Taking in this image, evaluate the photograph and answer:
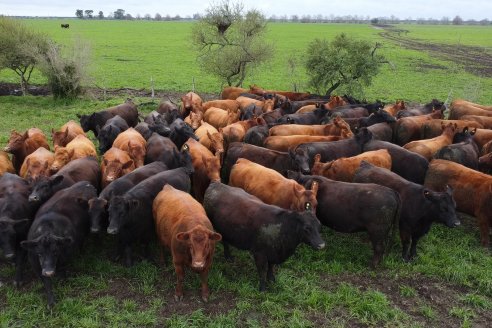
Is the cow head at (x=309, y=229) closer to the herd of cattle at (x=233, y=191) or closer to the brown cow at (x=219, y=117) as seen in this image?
the herd of cattle at (x=233, y=191)

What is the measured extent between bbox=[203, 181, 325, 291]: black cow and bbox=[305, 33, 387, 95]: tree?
13940 millimetres

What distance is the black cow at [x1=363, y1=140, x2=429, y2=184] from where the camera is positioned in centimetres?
967

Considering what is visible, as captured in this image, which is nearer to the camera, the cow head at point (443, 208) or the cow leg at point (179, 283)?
the cow leg at point (179, 283)

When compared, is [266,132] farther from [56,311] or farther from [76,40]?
[76,40]

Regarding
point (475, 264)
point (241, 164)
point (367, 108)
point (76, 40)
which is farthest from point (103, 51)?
point (475, 264)

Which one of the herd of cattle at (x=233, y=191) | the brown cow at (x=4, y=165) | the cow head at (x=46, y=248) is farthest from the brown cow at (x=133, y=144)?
the cow head at (x=46, y=248)

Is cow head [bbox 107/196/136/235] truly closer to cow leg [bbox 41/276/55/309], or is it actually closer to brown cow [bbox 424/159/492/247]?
cow leg [bbox 41/276/55/309]

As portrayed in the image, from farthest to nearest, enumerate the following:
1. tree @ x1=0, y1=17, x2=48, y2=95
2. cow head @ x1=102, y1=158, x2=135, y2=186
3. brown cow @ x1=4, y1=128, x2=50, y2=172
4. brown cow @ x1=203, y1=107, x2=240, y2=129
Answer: tree @ x1=0, y1=17, x2=48, y2=95, brown cow @ x1=203, y1=107, x2=240, y2=129, brown cow @ x1=4, y1=128, x2=50, y2=172, cow head @ x1=102, y1=158, x2=135, y2=186

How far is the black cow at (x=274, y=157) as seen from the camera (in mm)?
9305

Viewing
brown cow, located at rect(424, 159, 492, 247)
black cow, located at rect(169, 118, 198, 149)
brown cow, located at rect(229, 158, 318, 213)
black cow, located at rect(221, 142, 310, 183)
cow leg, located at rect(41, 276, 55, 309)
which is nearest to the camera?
cow leg, located at rect(41, 276, 55, 309)

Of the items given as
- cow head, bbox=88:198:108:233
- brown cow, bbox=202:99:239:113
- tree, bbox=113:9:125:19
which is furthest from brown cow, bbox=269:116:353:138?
tree, bbox=113:9:125:19

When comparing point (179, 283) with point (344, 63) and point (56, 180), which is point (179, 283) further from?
point (344, 63)

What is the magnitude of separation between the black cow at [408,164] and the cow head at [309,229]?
4.32 metres

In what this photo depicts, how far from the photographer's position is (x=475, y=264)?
7.62m
